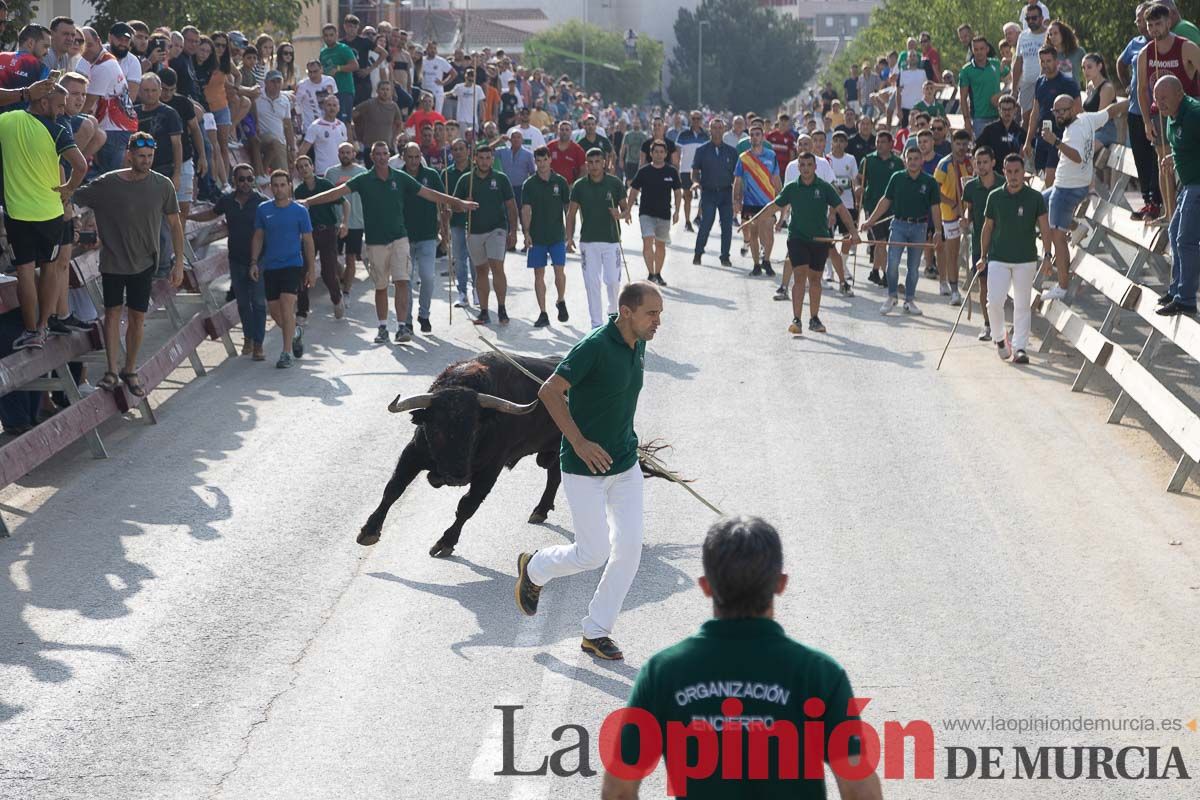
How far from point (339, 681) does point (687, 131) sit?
1948cm

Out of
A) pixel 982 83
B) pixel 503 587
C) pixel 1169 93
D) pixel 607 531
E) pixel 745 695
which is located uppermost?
pixel 1169 93

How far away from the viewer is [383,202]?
54.7 feet

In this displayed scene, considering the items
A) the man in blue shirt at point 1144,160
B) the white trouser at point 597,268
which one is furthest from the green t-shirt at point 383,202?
the man in blue shirt at point 1144,160

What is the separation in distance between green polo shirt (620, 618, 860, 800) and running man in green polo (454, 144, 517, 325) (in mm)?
13750

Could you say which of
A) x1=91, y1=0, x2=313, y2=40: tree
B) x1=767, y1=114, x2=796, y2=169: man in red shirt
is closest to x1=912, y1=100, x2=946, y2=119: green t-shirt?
x1=767, y1=114, x2=796, y2=169: man in red shirt

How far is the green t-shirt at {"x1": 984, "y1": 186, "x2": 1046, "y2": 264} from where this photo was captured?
15414 mm

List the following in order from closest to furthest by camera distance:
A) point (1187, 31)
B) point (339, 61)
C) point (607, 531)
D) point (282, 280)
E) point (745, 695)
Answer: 1. point (745, 695)
2. point (607, 531)
3. point (1187, 31)
4. point (282, 280)
5. point (339, 61)

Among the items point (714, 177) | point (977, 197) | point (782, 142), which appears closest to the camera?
point (977, 197)

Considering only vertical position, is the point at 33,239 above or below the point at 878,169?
above

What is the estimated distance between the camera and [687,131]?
84.9ft

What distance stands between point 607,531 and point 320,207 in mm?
11156

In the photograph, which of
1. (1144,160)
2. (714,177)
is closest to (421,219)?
(714,177)

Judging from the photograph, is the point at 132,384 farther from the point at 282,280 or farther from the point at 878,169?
the point at 878,169

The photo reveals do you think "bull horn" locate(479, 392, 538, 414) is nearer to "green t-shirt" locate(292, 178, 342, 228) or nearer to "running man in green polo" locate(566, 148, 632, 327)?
"running man in green polo" locate(566, 148, 632, 327)
